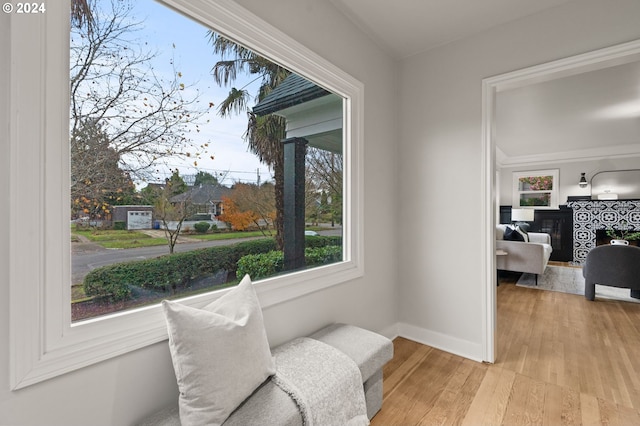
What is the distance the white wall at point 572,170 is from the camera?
6.40 metres

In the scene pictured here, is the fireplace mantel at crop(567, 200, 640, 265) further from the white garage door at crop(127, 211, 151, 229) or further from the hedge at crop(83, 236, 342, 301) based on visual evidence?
the white garage door at crop(127, 211, 151, 229)

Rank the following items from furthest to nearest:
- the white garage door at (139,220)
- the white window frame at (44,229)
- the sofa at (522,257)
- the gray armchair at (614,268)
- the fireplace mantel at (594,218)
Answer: the fireplace mantel at (594,218), the sofa at (522,257), the gray armchair at (614,268), the white garage door at (139,220), the white window frame at (44,229)

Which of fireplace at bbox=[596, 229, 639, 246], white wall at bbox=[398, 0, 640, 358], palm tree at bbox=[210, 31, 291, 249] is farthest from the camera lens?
fireplace at bbox=[596, 229, 639, 246]

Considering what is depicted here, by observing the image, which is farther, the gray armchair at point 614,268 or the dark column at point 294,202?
the gray armchair at point 614,268

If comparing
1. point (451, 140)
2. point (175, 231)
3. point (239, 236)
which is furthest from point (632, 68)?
point (175, 231)

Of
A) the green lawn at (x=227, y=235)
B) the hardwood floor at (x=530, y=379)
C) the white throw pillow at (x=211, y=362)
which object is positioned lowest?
the hardwood floor at (x=530, y=379)

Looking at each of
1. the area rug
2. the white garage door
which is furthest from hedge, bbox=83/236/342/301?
the area rug

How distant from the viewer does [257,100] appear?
1.76 m

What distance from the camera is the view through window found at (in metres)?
1.12

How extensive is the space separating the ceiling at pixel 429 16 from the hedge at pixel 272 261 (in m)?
1.79

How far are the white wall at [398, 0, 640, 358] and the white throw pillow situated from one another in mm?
1909

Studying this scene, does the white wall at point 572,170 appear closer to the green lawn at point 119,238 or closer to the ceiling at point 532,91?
the ceiling at point 532,91

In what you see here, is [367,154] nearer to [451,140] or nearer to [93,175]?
[451,140]

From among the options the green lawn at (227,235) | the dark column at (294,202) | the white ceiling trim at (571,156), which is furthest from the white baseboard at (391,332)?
the white ceiling trim at (571,156)
